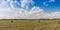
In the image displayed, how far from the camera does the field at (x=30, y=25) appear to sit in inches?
59.4

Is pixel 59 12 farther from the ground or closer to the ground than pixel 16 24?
farther from the ground

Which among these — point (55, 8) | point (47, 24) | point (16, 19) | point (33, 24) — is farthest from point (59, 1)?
point (16, 19)

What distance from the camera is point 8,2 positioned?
1513 millimetres

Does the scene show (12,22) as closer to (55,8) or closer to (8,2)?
(8,2)

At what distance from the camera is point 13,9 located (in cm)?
152

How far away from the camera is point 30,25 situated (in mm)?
1526

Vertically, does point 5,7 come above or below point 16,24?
above

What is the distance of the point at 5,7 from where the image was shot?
1518 millimetres

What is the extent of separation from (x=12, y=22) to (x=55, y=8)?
0.54m

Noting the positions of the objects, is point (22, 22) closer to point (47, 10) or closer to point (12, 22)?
point (12, 22)

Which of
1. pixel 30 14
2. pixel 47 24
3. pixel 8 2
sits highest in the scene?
pixel 8 2

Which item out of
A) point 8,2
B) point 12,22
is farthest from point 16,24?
point 8,2

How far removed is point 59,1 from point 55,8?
0.10 meters

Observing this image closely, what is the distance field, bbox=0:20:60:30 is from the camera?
1.51m
